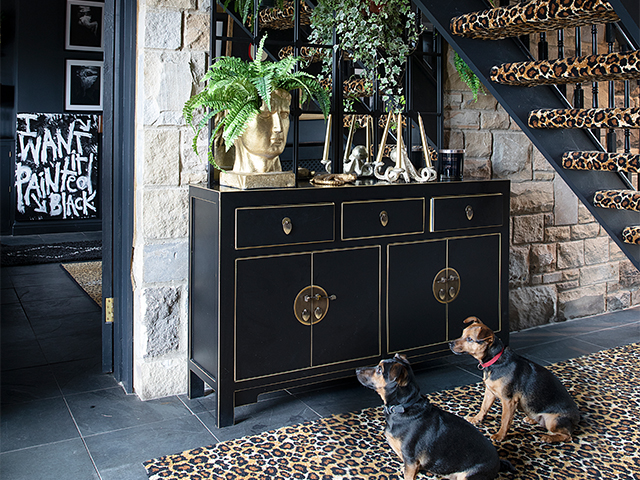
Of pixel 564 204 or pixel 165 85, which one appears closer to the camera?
pixel 165 85

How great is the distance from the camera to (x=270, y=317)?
2.75m

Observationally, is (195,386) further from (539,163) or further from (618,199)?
(539,163)

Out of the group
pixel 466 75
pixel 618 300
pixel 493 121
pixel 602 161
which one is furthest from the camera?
pixel 618 300

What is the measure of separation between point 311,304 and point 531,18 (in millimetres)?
1472

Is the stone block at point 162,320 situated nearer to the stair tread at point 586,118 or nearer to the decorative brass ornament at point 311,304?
the decorative brass ornament at point 311,304

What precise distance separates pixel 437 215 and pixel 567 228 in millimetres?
1640

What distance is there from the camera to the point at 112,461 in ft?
7.93

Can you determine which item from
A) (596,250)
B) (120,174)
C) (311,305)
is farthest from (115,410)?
(596,250)

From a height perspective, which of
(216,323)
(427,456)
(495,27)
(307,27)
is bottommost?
(427,456)

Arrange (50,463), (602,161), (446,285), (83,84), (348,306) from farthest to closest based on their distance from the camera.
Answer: (83,84), (446,285), (348,306), (602,161), (50,463)

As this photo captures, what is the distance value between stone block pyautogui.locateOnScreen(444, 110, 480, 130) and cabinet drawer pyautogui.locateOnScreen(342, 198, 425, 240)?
3.07ft

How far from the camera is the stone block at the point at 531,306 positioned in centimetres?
412

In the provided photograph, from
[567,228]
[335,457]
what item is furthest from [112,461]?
[567,228]

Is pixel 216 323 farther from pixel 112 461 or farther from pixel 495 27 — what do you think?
pixel 495 27
